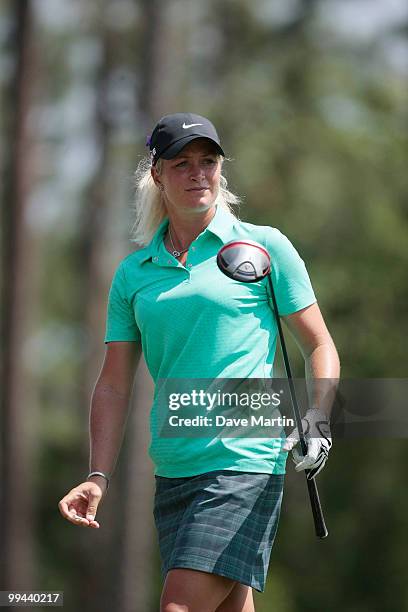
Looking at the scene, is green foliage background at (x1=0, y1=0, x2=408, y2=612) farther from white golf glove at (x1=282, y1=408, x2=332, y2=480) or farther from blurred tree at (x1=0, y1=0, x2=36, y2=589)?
white golf glove at (x1=282, y1=408, x2=332, y2=480)

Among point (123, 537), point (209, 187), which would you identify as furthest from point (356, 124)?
point (209, 187)

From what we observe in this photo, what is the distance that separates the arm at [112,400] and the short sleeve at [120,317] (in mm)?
30

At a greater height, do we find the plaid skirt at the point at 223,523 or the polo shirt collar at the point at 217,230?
the polo shirt collar at the point at 217,230

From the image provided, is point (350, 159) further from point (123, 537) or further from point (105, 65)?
point (123, 537)

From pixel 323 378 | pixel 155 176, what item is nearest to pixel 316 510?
pixel 323 378

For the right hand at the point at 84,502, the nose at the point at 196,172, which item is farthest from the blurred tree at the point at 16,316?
the right hand at the point at 84,502

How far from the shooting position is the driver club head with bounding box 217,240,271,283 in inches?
171

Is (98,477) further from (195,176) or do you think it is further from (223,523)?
(195,176)

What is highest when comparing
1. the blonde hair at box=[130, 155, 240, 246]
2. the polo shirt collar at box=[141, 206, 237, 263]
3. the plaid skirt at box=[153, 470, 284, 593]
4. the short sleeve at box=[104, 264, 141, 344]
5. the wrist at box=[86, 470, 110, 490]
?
the blonde hair at box=[130, 155, 240, 246]

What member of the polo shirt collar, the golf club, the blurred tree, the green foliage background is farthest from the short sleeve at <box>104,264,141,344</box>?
the blurred tree

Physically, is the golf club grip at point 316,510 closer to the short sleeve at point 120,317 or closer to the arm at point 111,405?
the arm at point 111,405

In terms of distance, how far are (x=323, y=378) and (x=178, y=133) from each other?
41.7 inches

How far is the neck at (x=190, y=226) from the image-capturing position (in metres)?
4.82

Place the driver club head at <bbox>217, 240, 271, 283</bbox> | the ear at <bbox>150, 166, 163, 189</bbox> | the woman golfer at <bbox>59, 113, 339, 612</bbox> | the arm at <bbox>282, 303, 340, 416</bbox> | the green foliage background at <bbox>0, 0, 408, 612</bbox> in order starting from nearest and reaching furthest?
the driver club head at <bbox>217, 240, 271, 283</bbox> → the woman golfer at <bbox>59, 113, 339, 612</bbox> → the arm at <bbox>282, 303, 340, 416</bbox> → the ear at <bbox>150, 166, 163, 189</bbox> → the green foliage background at <bbox>0, 0, 408, 612</bbox>
